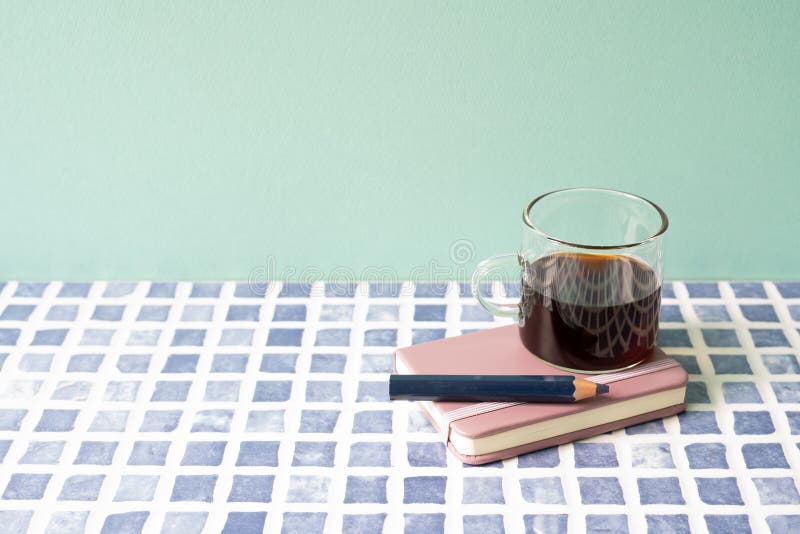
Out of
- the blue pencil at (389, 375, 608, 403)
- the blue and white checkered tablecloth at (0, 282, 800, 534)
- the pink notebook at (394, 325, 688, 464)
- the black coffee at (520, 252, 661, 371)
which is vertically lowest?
the blue and white checkered tablecloth at (0, 282, 800, 534)

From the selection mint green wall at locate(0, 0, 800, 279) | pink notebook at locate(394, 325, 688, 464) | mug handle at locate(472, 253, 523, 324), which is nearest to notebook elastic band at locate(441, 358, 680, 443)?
pink notebook at locate(394, 325, 688, 464)

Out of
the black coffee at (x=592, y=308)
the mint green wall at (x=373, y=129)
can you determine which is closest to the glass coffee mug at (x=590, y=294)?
the black coffee at (x=592, y=308)

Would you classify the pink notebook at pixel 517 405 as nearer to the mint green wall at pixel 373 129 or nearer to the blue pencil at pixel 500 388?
the blue pencil at pixel 500 388

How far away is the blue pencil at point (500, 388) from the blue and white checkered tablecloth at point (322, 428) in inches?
2.0

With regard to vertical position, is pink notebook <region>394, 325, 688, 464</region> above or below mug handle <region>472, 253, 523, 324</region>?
below

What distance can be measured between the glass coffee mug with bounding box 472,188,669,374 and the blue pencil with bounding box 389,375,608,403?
4cm

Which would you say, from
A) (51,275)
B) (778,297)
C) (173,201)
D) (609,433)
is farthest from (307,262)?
(778,297)

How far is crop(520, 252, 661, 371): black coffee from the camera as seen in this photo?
2.95 ft

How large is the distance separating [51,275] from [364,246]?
1.33ft

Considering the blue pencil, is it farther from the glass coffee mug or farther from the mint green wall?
the mint green wall

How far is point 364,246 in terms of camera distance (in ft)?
3.95

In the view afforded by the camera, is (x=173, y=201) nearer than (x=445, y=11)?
No

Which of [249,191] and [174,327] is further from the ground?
[249,191]

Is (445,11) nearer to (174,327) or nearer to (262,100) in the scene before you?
(262,100)
